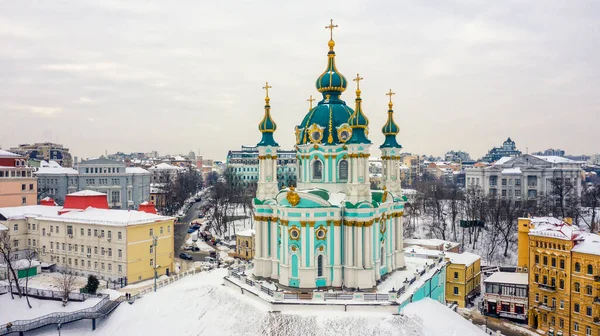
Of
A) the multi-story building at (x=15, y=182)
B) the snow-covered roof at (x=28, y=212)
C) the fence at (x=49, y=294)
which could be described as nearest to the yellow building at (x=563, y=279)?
the fence at (x=49, y=294)

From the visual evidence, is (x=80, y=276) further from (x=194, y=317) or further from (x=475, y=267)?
(x=475, y=267)

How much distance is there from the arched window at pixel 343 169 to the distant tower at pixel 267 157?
370 centimetres

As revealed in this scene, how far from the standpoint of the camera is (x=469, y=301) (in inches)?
1256

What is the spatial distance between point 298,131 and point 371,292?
947 cm

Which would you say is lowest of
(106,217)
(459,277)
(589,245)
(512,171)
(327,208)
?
(459,277)

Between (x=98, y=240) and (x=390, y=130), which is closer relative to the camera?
(x=390, y=130)

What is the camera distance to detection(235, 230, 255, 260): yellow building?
39.0 m

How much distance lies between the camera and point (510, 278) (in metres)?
30.0

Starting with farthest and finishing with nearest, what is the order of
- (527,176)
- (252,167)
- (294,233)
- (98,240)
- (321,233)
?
(252,167), (527,176), (98,240), (321,233), (294,233)

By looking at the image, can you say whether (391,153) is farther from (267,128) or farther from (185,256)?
(185,256)

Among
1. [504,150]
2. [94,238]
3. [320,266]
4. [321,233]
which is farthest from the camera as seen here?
[504,150]

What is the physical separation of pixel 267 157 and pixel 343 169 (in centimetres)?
428

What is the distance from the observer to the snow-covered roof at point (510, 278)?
1149 inches

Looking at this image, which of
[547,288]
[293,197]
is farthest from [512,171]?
[293,197]
